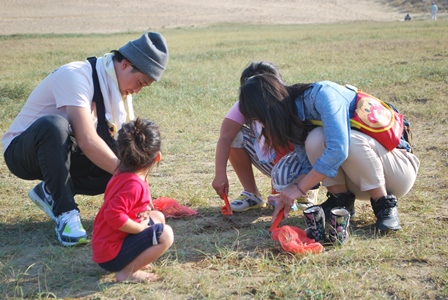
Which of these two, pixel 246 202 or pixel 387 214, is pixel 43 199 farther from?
pixel 387 214

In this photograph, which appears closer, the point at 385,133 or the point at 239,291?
the point at 239,291

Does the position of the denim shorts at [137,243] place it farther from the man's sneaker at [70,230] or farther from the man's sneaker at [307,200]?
the man's sneaker at [307,200]

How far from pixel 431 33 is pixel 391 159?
1390 centimetres

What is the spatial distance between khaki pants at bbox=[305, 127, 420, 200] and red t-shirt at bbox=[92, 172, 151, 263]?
996 mm

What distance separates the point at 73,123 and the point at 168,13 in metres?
44.0

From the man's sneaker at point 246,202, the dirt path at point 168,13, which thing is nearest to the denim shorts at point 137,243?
the man's sneaker at point 246,202

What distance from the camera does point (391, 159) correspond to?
11.0ft

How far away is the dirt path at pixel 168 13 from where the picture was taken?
121 feet

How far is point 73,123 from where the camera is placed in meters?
3.34

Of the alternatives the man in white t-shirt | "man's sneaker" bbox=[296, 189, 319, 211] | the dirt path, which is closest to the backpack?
"man's sneaker" bbox=[296, 189, 319, 211]

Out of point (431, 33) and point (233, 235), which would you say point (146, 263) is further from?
point (431, 33)

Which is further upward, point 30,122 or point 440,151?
point 30,122

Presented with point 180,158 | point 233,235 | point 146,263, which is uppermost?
point 146,263

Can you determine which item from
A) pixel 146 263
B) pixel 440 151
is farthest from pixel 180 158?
pixel 146 263
